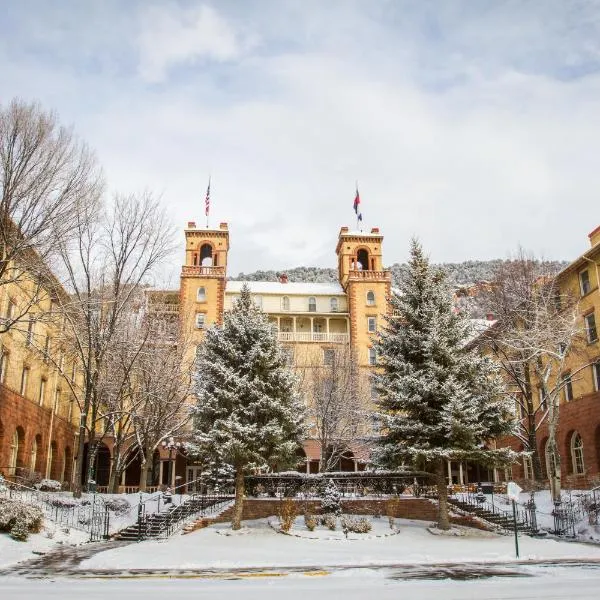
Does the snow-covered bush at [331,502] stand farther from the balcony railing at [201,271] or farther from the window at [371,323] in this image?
the balcony railing at [201,271]

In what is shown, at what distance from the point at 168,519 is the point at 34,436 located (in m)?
17.2

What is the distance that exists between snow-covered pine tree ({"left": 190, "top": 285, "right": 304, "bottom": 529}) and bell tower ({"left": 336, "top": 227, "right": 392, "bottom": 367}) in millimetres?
27691

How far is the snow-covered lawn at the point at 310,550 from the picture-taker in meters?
17.1

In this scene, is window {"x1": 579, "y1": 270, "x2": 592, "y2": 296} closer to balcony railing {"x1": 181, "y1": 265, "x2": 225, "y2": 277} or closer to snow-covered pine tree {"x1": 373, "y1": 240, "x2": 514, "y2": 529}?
snow-covered pine tree {"x1": 373, "y1": 240, "x2": 514, "y2": 529}

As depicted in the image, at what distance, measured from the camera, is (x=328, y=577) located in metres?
14.4

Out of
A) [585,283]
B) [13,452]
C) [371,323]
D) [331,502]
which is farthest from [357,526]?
[371,323]

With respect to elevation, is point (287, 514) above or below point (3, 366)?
below

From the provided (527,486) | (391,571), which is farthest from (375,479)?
(391,571)

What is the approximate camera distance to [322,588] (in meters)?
12.6

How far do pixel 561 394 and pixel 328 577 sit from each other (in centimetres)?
2668

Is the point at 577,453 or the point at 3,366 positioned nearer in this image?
the point at 3,366

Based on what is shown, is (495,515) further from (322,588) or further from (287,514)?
(322,588)

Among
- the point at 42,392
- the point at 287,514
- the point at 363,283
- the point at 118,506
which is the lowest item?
the point at 287,514

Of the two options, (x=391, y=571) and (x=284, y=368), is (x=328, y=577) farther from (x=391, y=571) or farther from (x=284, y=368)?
(x=284, y=368)
